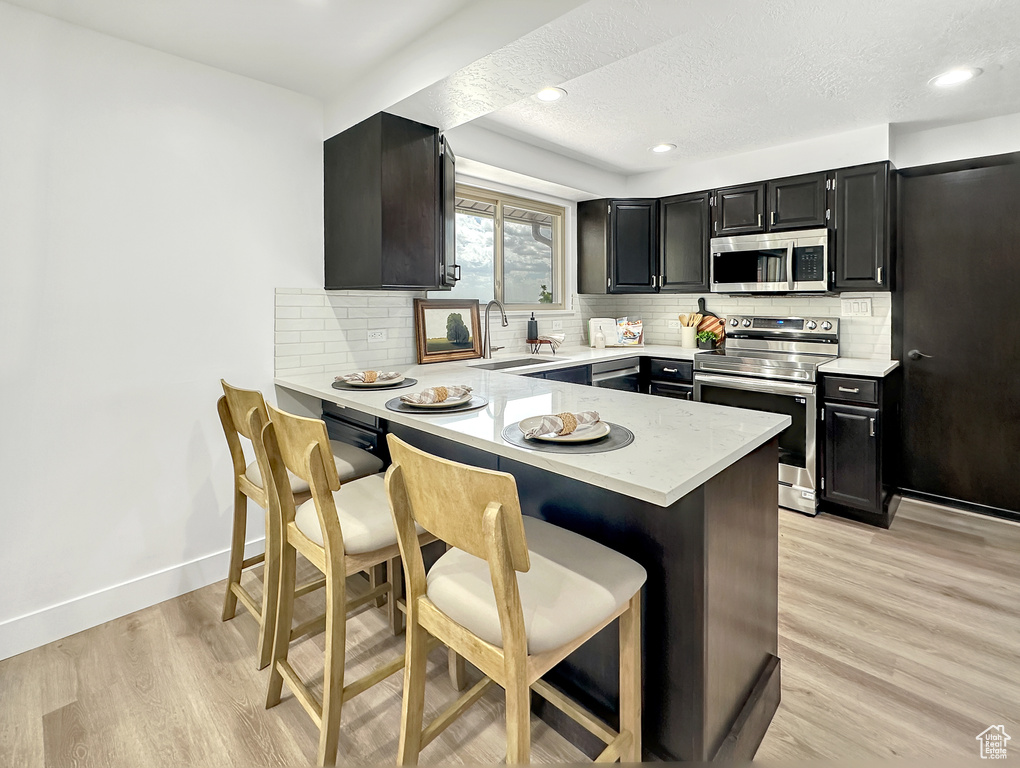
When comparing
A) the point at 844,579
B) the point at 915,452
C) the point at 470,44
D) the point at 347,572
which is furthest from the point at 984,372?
the point at 347,572

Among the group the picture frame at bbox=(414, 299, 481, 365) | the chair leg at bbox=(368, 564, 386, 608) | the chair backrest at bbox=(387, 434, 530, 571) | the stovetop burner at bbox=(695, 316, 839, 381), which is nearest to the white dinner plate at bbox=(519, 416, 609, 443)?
the chair backrest at bbox=(387, 434, 530, 571)

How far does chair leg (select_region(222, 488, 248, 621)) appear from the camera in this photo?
2090 millimetres

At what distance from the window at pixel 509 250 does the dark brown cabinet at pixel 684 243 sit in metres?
0.86

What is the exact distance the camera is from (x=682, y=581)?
1260 mm

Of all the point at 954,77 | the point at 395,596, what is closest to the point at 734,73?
the point at 954,77

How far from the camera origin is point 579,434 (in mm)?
1351

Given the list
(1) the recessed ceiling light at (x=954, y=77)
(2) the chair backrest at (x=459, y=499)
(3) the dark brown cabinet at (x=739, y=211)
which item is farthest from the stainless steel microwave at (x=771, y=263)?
(2) the chair backrest at (x=459, y=499)

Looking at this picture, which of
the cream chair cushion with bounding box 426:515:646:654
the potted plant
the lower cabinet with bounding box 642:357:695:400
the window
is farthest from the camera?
the potted plant

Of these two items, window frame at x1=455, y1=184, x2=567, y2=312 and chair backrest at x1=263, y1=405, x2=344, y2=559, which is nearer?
chair backrest at x1=263, y1=405, x2=344, y2=559

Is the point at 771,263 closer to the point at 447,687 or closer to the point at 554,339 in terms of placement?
the point at 554,339

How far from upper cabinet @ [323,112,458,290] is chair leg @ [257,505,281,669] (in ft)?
4.29

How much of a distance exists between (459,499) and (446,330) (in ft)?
8.24

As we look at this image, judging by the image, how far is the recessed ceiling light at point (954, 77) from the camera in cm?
248

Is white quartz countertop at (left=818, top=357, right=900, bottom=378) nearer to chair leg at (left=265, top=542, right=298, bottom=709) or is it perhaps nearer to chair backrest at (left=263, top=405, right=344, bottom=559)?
chair backrest at (left=263, top=405, right=344, bottom=559)
